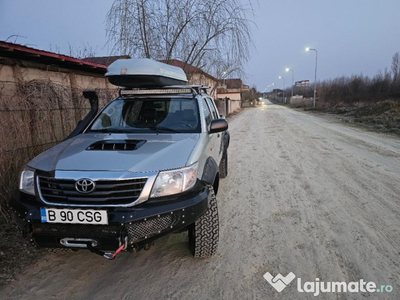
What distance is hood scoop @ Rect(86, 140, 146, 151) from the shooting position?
2837mm

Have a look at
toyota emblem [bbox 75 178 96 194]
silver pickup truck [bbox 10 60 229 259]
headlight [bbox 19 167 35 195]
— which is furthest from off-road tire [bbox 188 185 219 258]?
headlight [bbox 19 167 35 195]

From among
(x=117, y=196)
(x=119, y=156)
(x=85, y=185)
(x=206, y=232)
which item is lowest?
(x=206, y=232)

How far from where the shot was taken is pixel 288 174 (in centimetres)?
598

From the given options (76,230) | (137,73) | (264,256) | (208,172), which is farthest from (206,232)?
(137,73)

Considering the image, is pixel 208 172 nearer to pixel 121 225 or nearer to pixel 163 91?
pixel 121 225

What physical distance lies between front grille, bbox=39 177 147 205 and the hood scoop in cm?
58

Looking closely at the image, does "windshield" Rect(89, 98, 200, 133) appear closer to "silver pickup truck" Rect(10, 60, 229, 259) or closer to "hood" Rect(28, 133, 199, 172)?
"hood" Rect(28, 133, 199, 172)

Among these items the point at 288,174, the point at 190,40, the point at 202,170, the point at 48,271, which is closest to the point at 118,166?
the point at 202,170

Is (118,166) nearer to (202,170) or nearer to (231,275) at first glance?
(202,170)

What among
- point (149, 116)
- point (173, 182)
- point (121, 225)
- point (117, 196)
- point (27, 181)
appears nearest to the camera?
point (121, 225)

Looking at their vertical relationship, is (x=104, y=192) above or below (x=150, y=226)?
above

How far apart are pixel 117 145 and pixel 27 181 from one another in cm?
91

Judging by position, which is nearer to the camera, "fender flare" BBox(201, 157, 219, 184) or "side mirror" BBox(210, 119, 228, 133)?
"fender flare" BBox(201, 157, 219, 184)

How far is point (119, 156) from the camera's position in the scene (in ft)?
8.47
